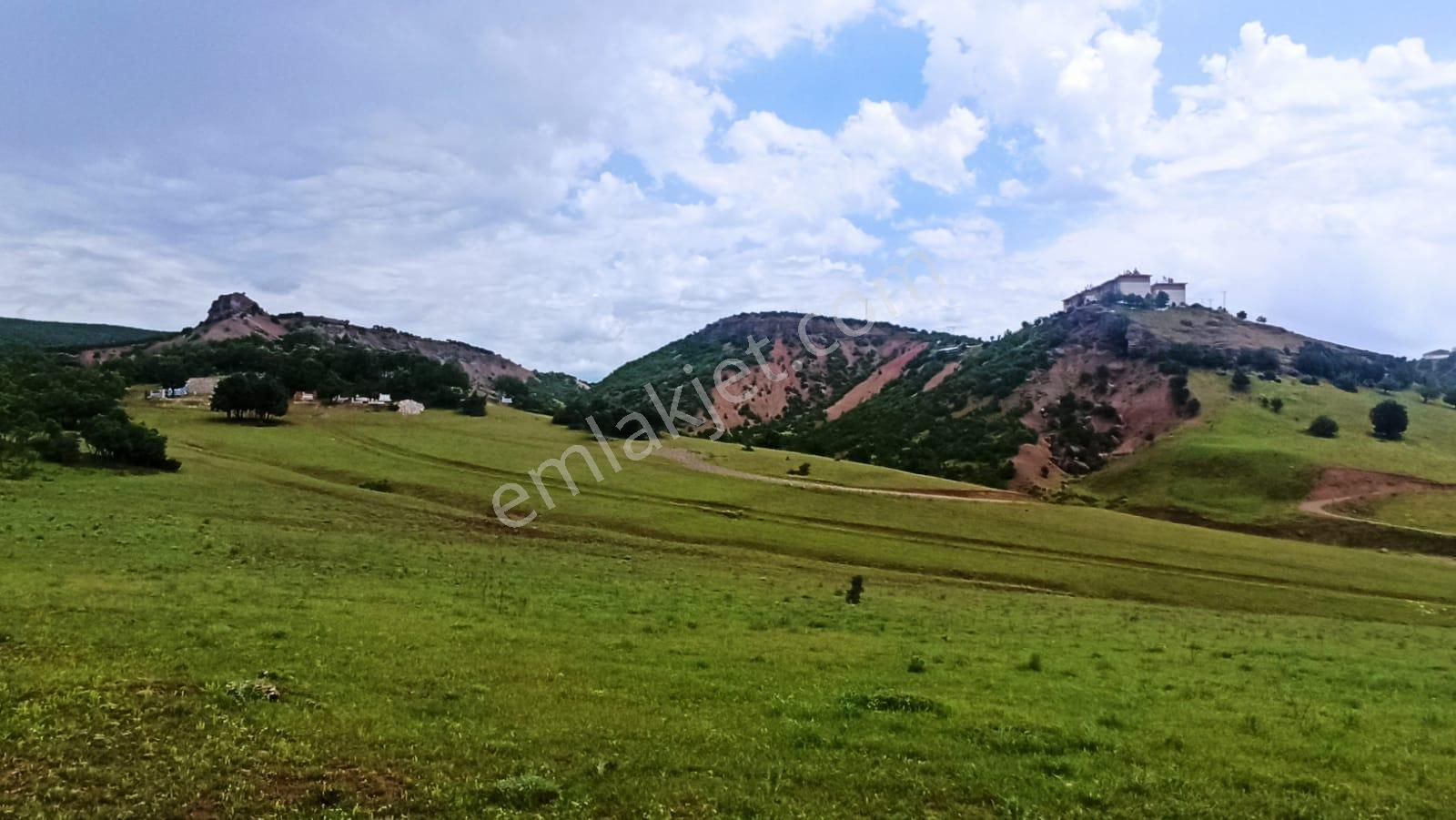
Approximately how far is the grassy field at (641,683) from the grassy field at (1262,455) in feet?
136

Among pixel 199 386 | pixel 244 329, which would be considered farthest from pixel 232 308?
pixel 199 386

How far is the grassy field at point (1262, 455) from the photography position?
74.7m

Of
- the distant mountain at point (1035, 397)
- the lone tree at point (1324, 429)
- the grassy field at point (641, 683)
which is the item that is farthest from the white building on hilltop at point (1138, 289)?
the grassy field at point (641, 683)

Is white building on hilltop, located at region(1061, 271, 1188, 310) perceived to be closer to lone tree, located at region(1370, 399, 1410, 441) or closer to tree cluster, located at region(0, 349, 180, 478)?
lone tree, located at region(1370, 399, 1410, 441)

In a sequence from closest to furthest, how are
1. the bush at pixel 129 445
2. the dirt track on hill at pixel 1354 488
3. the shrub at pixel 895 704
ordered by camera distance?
the shrub at pixel 895 704 < the bush at pixel 129 445 < the dirt track on hill at pixel 1354 488

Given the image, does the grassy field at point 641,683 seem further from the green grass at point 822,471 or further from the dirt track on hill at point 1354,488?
the dirt track on hill at point 1354,488

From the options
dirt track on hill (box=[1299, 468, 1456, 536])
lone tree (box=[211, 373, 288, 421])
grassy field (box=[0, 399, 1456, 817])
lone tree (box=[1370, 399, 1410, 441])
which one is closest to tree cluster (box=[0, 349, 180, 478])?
grassy field (box=[0, 399, 1456, 817])

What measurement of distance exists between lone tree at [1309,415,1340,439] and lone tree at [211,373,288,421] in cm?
10773

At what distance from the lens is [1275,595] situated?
38469 mm

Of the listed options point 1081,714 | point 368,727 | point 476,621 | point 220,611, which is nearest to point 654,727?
point 368,727

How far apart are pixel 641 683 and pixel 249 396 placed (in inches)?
2990

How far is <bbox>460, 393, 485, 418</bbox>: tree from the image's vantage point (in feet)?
333

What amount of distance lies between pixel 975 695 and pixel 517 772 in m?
7.96

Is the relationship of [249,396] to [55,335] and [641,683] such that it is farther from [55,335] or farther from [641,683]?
[55,335]
